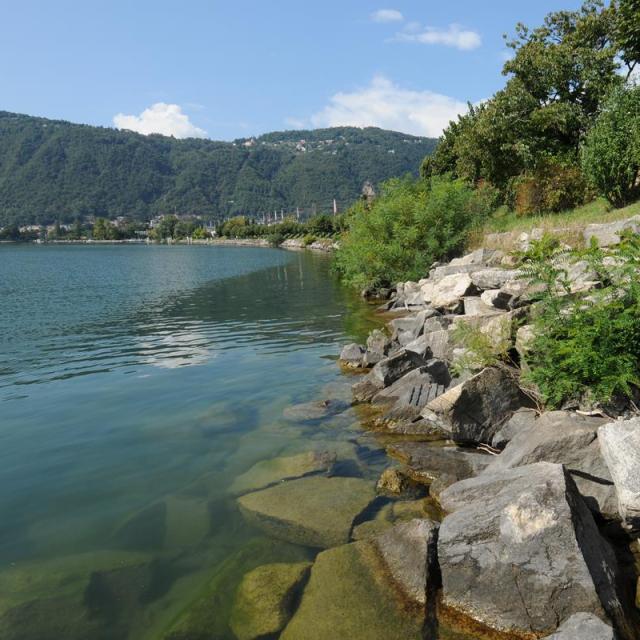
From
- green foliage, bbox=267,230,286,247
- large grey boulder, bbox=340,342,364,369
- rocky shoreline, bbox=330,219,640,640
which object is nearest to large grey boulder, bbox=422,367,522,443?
rocky shoreline, bbox=330,219,640,640

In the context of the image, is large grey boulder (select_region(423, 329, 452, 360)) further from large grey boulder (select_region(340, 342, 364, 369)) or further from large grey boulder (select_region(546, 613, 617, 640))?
large grey boulder (select_region(546, 613, 617, 640))

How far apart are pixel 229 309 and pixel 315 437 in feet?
70.2

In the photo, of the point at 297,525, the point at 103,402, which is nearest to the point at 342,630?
the point at 297,525

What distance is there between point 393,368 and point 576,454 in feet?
21.3

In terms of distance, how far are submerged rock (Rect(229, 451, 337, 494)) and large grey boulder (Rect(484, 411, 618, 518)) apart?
3213 mm

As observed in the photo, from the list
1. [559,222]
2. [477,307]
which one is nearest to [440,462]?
[477,307]

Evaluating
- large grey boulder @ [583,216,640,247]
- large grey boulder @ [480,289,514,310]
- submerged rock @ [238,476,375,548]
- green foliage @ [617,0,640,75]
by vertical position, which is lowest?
submerged rock @ [238,476,375,548]

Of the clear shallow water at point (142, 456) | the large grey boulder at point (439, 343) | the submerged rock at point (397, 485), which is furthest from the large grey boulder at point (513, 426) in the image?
the large grey boulder at point (439, 343)

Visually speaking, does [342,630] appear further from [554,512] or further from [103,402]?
[103,402]

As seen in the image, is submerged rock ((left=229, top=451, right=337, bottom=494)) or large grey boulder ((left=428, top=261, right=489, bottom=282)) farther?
large grey boulder ((left=428, top=261, right=489, bottom=282))

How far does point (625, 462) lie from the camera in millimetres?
5953

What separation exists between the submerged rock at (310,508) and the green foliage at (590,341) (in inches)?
143

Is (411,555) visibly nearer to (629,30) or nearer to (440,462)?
(440,462)

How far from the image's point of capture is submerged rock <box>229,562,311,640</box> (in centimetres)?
566
